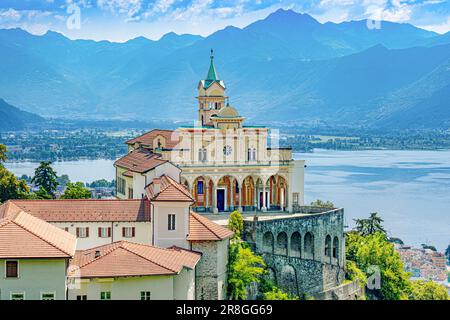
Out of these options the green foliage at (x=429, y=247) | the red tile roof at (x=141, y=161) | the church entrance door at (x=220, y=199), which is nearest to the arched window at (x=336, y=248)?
the church entrance door at (x=220, y=199)

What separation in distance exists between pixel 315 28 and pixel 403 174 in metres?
76.3

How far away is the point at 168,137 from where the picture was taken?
127 feet

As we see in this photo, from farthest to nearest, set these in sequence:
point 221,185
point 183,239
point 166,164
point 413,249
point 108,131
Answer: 1. point 108,131
2. point 413,249
3. point 221,185
4. point 166,164
5. point 183,239

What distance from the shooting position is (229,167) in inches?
1437

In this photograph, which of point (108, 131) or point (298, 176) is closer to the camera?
point (298, 176)

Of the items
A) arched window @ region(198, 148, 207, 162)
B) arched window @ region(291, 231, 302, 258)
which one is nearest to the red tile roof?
arched window @ region(198, 148, 207, 162)

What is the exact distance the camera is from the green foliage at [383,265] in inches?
1395

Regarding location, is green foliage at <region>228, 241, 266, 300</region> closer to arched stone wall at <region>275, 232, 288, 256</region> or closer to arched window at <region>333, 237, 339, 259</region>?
arched stone wall at <region>275, 232, 288, 256</region>

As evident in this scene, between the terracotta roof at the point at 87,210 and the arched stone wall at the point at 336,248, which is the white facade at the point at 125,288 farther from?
the arched stone wall at the point at 336,248

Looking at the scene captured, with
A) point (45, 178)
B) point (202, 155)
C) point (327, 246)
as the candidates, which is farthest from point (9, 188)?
point (327, 246)

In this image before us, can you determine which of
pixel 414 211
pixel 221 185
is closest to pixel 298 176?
pixel 221 185
